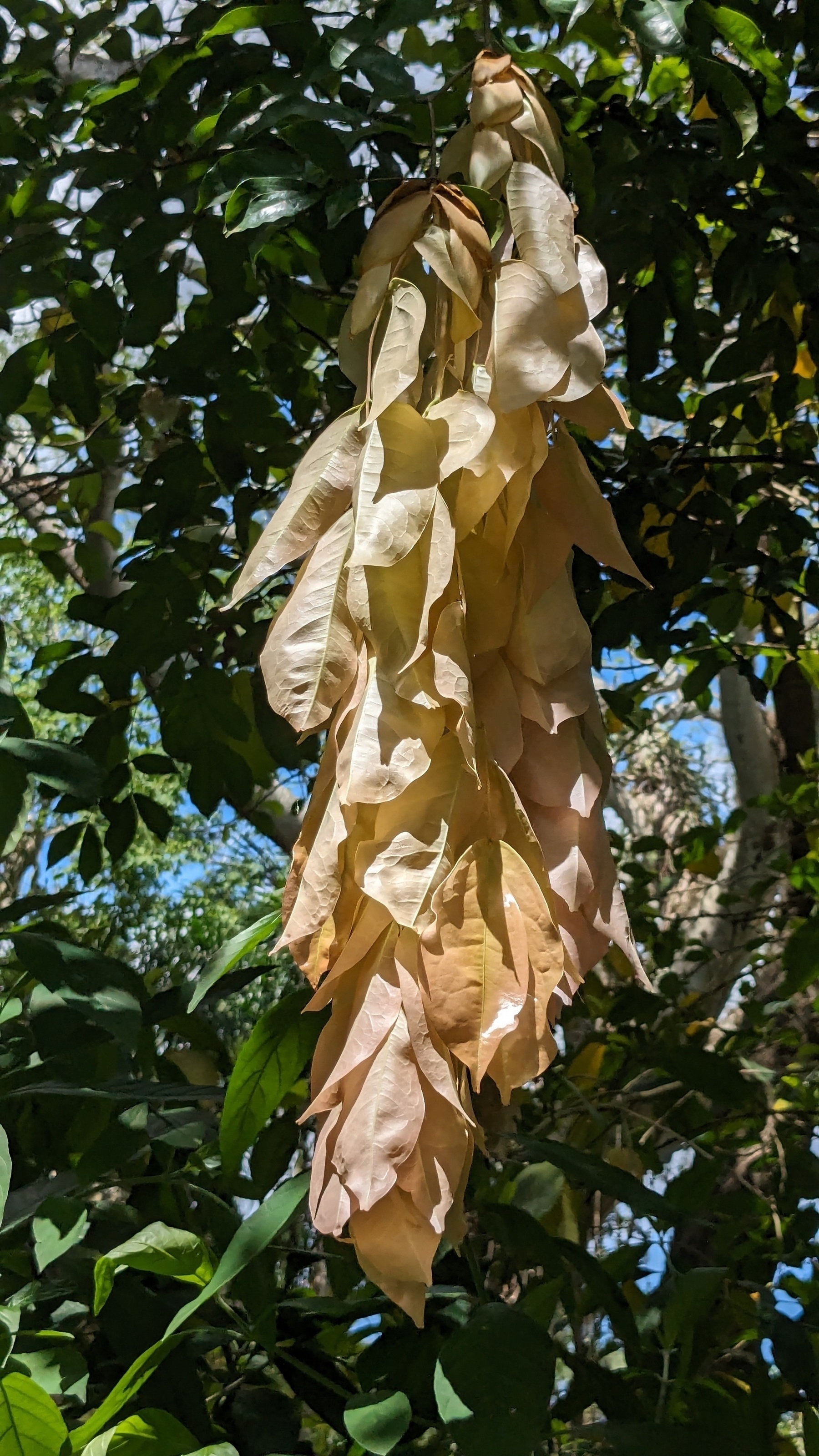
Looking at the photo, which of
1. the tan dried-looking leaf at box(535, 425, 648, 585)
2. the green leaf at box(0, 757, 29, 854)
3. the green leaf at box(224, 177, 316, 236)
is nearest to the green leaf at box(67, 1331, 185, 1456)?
the green leaf at box(0, 757, 29, 854)

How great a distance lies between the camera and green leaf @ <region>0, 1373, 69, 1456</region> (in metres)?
0.40

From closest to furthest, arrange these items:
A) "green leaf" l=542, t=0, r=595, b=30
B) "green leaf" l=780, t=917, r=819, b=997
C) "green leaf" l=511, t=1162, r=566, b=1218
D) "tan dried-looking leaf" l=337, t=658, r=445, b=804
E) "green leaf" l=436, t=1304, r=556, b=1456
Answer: "tan dried-looking leaf" l=337, t=658, r=445, b=804, "green leaf" l=436, t=1304, r=556, b=1456, "green leaf" l=542, t=0, r=595, b=30, "green leaf" l=511, t=1162, r=566, b=1218, "green leaf" l=780, t=917, r=819, b=997

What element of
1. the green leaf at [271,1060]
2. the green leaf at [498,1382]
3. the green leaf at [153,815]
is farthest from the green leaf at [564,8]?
the green leaf at [153,815]

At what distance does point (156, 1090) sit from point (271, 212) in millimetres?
412

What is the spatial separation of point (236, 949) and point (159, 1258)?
0.13 meters

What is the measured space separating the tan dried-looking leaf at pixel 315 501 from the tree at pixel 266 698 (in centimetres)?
16

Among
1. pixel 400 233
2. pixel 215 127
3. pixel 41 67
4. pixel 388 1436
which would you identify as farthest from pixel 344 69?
pixel 388 1436

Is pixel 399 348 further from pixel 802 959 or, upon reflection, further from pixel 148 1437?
pixel 802 959

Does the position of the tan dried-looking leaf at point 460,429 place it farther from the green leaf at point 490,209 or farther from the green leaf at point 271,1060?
the green leaf at point 271,1060

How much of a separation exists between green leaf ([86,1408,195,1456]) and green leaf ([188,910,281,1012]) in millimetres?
162

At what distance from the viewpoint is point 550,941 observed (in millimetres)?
291

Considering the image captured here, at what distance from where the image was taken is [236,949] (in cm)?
49

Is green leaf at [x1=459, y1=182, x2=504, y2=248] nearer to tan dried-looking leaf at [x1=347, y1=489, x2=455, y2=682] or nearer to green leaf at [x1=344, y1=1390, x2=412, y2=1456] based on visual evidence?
tan dried-looking leaf at [x1=347, y1=489, x2=455, y2=682]

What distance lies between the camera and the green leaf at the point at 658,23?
1.54ft
